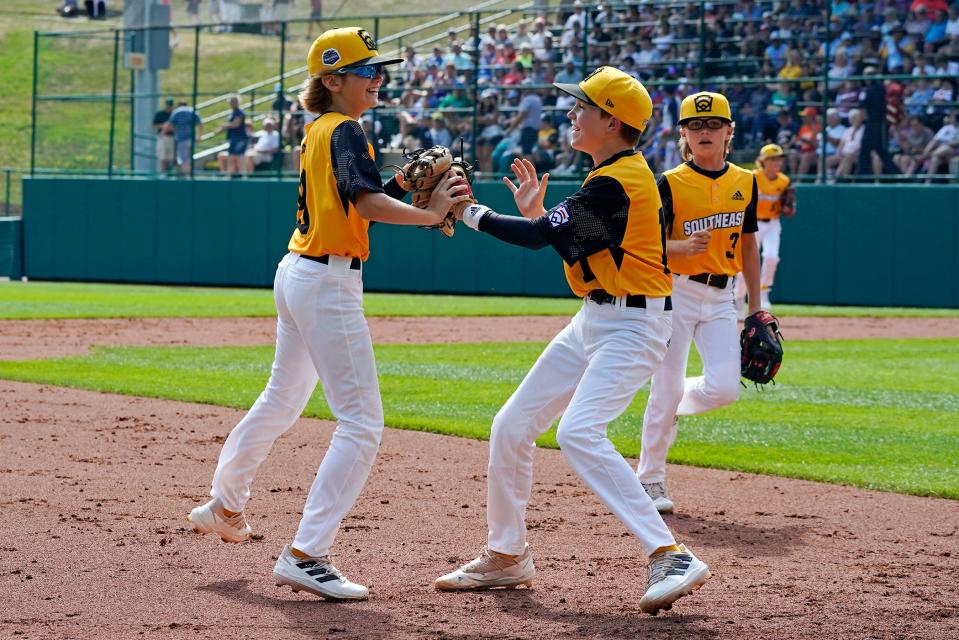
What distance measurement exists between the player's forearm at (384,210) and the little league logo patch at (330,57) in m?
0.57

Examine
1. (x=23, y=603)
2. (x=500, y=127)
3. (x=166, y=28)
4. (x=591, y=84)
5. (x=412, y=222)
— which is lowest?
(x=23, y=603)

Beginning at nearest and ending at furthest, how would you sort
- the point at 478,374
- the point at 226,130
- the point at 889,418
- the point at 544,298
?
the point at 889,418
the point at 478,374
the point at 544,298
the point at 226,130

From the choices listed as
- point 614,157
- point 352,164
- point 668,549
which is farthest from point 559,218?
point 668,549

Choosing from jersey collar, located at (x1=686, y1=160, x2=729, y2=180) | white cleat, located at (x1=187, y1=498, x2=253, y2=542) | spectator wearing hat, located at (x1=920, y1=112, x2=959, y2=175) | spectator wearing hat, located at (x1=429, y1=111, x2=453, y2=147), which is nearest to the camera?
white cleat, located at (x1=187, y1=498, x2=253, y2=542)

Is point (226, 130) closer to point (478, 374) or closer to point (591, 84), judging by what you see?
point (478, 374)

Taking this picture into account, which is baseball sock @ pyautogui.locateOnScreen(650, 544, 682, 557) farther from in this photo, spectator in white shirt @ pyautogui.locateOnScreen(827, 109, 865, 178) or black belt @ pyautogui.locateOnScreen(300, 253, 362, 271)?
spectator in white shirt @ pyautogui.locateOnScreen(827, 109, 865, 178)

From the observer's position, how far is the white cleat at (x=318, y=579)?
15.3ft

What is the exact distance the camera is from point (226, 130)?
26.9 meters

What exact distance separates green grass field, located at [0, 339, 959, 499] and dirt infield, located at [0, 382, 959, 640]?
56 cm

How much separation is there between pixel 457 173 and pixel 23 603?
213 cm

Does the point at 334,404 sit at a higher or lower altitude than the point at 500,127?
lower

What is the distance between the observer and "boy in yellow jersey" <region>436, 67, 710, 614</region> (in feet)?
15.1

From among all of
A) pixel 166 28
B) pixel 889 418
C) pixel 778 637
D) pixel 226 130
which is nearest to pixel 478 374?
pixel 889 418

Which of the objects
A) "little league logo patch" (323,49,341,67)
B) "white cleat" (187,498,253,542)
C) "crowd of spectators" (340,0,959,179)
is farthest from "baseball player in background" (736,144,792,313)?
"little league logo patch" (323,49,341,67)
